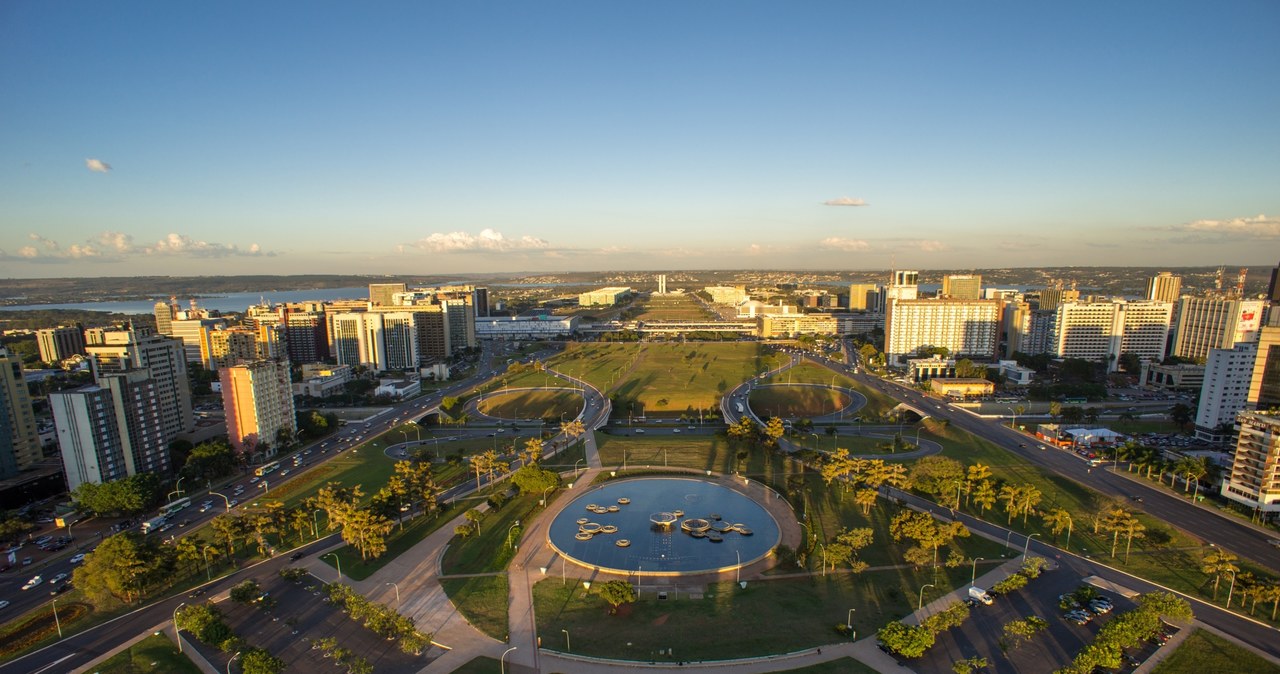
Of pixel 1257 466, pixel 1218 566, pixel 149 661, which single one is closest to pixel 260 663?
pixel 149 661

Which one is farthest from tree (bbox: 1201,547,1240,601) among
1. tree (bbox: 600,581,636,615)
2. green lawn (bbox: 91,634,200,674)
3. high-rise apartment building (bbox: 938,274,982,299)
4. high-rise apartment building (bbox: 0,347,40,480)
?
high-rise apartment building (bbox: 938,274,982,299)

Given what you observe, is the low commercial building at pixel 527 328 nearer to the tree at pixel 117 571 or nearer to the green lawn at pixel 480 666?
the tree at pixel 117 571

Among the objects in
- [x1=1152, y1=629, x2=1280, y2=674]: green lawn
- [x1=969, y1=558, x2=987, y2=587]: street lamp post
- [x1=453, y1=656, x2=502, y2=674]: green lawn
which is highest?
[x1=453, y1=656, x2=502, y2=674]: green lawn

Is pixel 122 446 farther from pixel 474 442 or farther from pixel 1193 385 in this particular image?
pixel 1193 385

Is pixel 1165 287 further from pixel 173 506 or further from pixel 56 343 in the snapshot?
pixel 56 343

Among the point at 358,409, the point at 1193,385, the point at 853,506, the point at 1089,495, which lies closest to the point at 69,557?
the point at 358,409

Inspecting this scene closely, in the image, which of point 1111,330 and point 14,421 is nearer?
point 14,421

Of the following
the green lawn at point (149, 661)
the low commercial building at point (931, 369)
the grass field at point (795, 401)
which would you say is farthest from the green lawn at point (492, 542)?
the low commercial building at point (931, 369)

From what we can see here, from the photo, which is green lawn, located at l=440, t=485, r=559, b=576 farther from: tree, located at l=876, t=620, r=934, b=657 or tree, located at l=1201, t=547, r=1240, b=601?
tree, located at l=1201, t=547, r=1240, b=601
